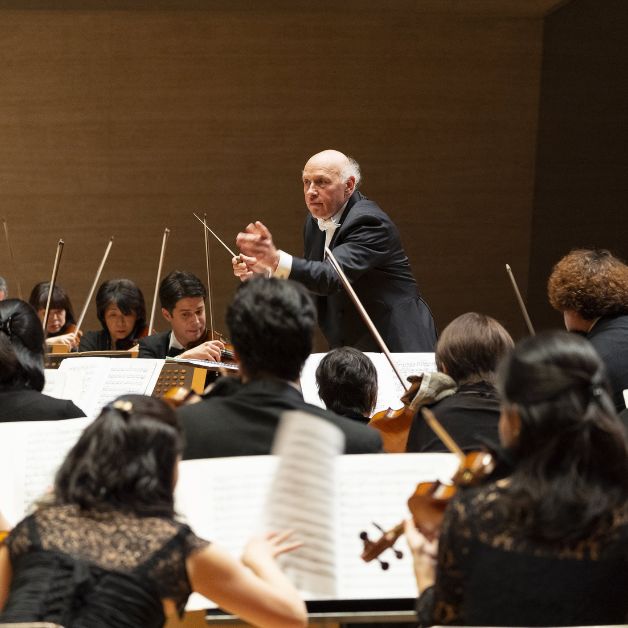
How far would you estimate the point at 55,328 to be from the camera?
4938 mm

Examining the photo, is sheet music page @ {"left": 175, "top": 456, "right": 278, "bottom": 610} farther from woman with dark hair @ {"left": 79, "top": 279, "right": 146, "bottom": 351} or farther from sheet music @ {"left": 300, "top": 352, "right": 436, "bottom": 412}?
woman with dark hair @ {"left": 79, "top": 279, "right": 146, "bottom": 351}

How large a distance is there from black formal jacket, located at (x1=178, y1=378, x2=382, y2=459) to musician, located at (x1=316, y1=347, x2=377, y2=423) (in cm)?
81

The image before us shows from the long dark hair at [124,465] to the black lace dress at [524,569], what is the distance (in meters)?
0.41

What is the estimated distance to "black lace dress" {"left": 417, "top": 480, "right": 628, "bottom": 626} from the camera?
133cm

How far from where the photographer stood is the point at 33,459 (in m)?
2.09

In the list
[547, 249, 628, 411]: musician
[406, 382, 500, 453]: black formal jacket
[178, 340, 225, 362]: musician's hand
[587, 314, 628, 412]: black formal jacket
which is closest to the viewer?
[406, 382, 500, 453]: black formal jacket

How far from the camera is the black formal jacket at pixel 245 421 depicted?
1873 mm

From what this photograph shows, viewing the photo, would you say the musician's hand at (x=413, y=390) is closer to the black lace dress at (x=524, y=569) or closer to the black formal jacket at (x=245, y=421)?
the black formal jacket at (x=245, y=421)

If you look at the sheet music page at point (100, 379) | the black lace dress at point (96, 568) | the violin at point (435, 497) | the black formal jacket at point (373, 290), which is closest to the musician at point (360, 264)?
the black formal jacket at point (373, 290)

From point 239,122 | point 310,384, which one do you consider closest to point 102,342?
point 310,384

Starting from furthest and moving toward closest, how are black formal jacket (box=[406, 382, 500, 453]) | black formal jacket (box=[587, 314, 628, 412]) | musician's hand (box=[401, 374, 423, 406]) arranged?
black formal jacket (box=[587, 314, 628, 412])
musician's hand (box=[401, 374, 423, 406])
black formal jacket (box=[406, 382, 500, 453])

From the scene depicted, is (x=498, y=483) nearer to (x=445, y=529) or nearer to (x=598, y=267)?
(x=445, y=529)

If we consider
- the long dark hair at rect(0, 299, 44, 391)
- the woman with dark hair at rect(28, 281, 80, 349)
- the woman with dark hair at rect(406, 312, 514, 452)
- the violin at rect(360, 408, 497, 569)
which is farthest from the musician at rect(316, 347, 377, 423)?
the woman with dark hair at rect(28, 281, 80, 349)

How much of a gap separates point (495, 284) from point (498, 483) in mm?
5758
